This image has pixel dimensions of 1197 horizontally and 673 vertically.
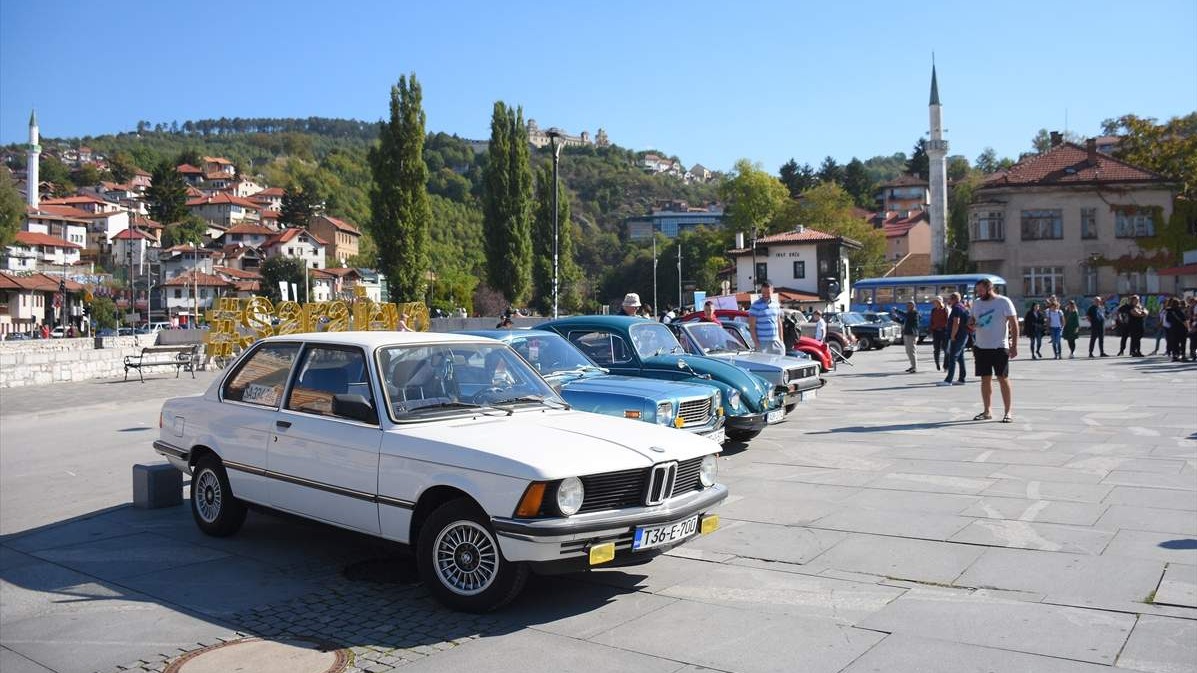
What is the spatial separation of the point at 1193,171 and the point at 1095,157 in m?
6.19

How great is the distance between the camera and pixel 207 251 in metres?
116

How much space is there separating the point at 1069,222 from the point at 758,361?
51839mm

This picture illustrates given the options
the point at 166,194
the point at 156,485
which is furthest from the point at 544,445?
the point at 166,194

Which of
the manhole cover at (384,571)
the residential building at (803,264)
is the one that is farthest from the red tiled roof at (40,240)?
the manhole cover at (384,571)

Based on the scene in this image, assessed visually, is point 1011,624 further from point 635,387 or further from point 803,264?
point 803,264

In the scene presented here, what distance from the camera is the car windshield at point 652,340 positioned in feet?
38.9

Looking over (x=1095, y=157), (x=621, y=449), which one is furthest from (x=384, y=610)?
(x=1095, y=157)

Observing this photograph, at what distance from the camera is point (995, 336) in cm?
1332

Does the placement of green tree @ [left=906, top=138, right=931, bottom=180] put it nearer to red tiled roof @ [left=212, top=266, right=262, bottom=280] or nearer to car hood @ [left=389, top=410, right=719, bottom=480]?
red tiled roof @ [left=212, top=266, right=262, bottom=280]

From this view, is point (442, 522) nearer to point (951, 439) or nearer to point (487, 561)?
point (487, 561)

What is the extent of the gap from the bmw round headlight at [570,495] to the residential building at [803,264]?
2625 inches

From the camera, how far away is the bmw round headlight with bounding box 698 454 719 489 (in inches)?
248

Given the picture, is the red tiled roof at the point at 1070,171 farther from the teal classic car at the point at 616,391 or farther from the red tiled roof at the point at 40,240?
the red tiled roof at the point at 40,240

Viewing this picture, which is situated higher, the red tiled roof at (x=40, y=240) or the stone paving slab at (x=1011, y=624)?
the red tiled roof at (x=40, y=240)
